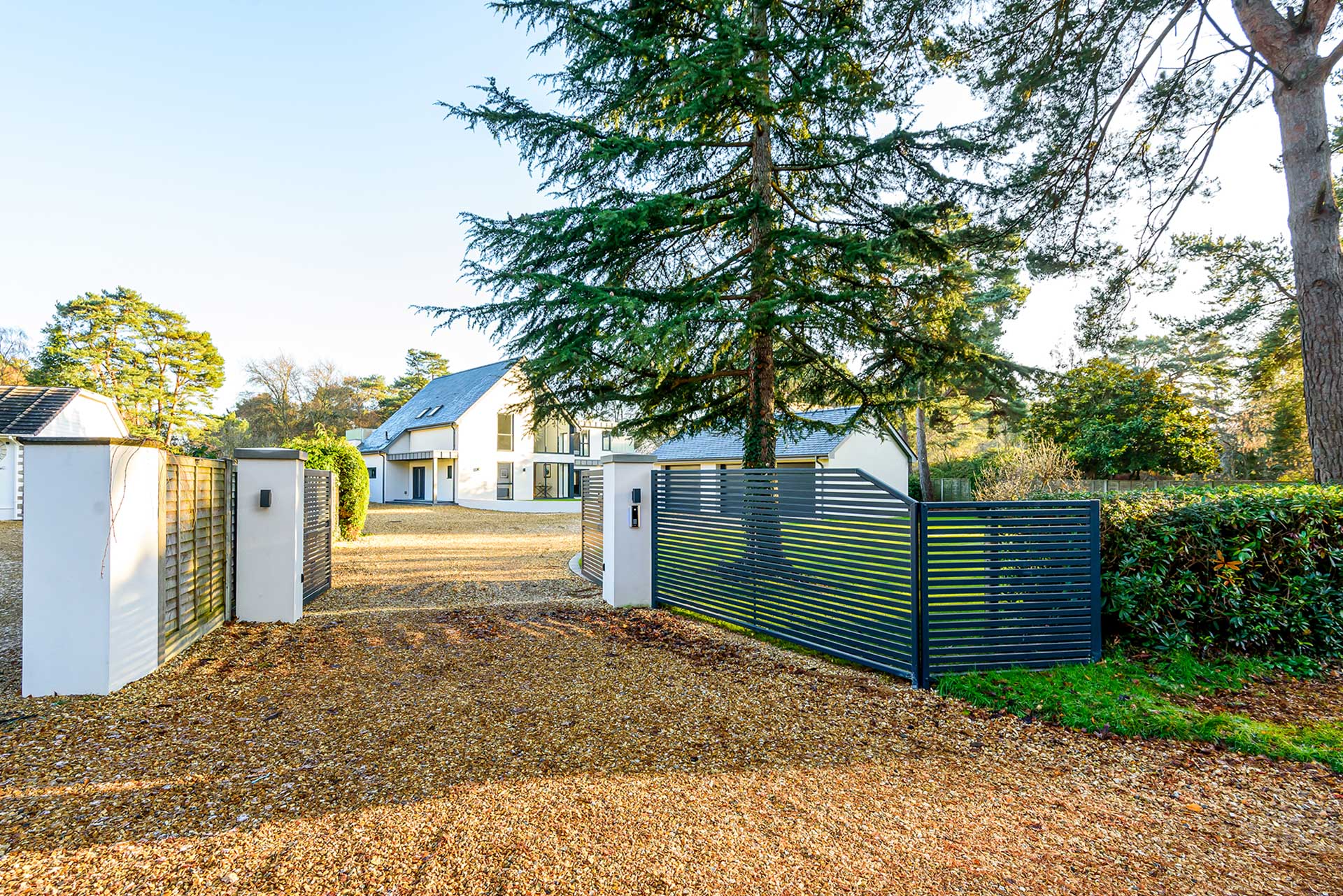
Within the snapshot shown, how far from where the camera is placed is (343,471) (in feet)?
45.5

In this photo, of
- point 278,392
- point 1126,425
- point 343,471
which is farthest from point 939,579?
point 278,392

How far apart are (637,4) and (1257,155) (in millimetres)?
8770

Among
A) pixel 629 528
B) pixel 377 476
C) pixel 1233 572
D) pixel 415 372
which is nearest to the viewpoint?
pixel 1233 572

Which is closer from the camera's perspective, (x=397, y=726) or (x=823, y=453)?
(x=397, y=726)

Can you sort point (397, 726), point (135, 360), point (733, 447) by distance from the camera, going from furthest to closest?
point (135, 360) < point (733, 447) < point (397, 726)

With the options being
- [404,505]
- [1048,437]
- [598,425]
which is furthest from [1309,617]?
[404,505]

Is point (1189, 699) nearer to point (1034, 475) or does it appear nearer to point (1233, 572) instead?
point (1233, 572)

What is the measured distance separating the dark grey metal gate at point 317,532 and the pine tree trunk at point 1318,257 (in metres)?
11.0

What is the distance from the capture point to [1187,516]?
4918 mm

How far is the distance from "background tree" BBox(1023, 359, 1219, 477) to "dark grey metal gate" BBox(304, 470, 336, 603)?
59.2ft

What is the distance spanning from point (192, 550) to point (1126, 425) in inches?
844

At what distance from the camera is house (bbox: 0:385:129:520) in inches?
667

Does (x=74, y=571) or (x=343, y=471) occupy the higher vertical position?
(x=343, y=471)

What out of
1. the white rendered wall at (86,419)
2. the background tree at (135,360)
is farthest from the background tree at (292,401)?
the white rendered wall at (86,419)
